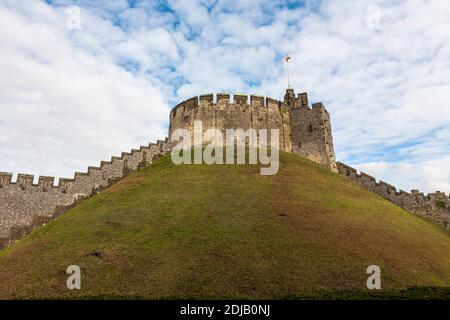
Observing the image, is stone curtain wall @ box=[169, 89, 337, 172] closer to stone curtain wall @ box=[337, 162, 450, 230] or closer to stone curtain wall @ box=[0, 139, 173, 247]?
stone curtain wall @ box=[337, 162, 450, 230]

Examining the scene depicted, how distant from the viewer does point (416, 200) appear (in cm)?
5125

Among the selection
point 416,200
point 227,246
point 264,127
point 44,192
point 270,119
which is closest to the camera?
point 227,246

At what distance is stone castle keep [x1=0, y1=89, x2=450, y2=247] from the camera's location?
141 feet

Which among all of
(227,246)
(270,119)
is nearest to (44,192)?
(227,246)

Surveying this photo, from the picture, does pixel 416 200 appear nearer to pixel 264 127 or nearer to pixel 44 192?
pixel 264 127

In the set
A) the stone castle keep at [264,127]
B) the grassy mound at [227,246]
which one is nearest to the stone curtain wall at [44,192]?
the stone castle keep at [264,127]

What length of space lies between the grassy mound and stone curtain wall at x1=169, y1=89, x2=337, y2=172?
47.7 feet

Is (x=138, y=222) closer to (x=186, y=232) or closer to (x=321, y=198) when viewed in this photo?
(x=186, y=232)

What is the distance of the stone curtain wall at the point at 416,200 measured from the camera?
5088 centimetres

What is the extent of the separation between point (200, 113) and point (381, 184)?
27.0m

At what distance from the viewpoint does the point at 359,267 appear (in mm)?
20734

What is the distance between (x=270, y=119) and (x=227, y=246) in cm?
3066

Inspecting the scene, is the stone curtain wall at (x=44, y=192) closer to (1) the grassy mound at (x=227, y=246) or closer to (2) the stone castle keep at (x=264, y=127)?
(2) the stone castle keep at (x=264, y=127)

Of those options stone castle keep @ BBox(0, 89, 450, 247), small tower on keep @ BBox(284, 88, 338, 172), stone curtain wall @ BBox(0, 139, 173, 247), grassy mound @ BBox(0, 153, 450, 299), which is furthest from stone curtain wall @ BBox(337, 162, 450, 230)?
stone curtain wall @ BBox(0, 139, 173, 247)
